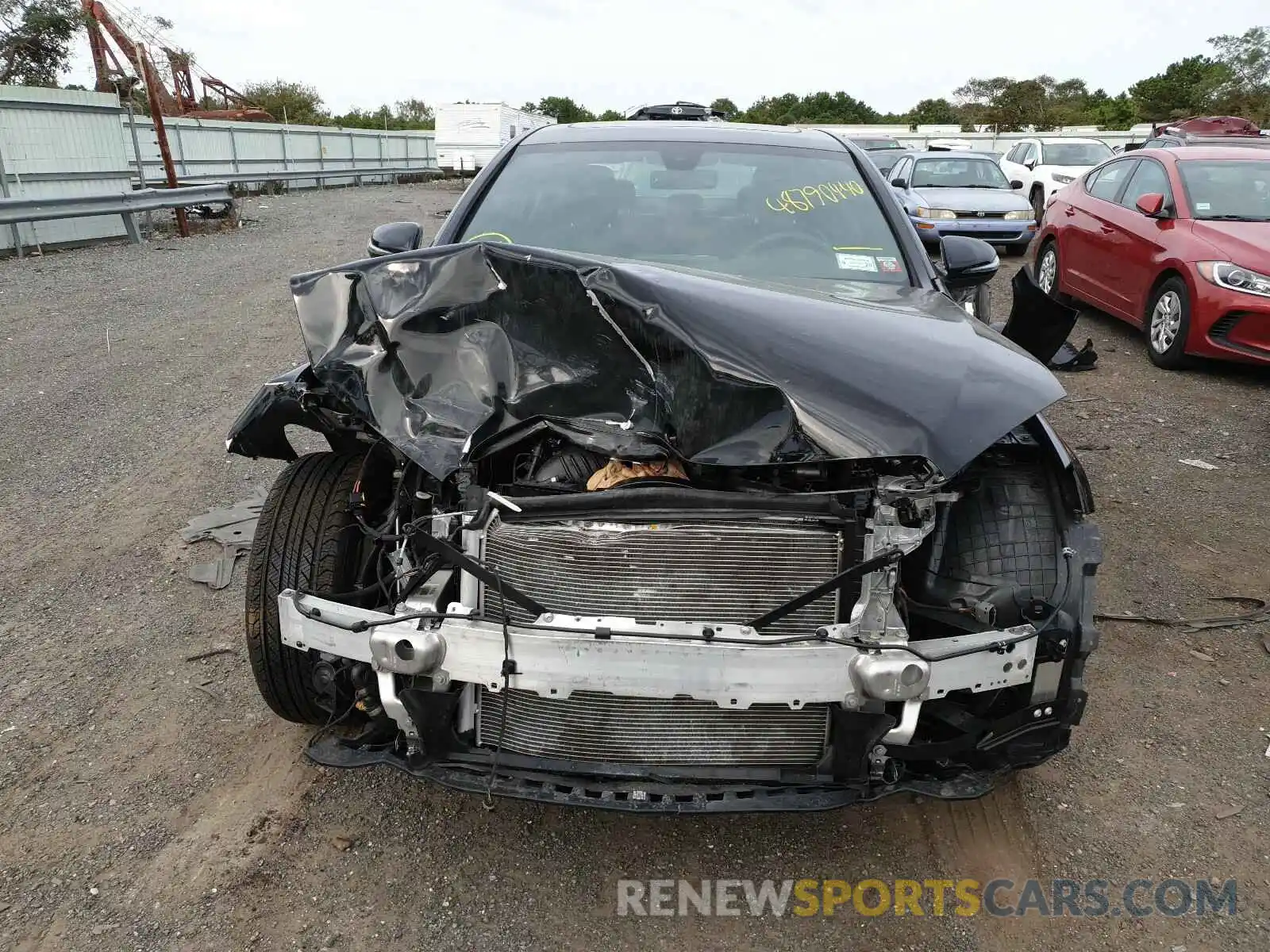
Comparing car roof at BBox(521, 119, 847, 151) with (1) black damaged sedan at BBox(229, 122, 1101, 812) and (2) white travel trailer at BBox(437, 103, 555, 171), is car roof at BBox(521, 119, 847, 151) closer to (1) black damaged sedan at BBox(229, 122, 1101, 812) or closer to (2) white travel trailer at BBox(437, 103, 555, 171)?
(1) black damaged sedan at BBox(229, 122, 1101, 812)

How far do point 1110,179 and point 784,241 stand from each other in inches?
262

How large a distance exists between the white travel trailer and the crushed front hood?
3031cm

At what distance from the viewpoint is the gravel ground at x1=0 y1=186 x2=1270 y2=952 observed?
7.16 ft

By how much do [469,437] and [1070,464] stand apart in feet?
5.04

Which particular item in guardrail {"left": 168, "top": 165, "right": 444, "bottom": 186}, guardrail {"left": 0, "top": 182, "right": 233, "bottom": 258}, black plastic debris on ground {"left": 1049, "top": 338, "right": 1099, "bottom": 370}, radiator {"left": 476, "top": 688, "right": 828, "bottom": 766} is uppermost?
guardrail {"left": 168, "top": 165, "right": 444, "bottom": 186}

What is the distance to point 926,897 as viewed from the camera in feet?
7.50

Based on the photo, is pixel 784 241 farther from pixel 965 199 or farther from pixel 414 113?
Answer: pixel 414 113

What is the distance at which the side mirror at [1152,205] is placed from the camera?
7254 millimetres

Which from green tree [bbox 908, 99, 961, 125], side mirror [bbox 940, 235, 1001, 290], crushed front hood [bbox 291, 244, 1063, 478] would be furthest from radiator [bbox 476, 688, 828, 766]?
green tree [bbox 908, 99, 961, 125]

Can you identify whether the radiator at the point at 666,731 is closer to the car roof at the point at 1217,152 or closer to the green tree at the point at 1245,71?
the car roof at the point at 1217,152

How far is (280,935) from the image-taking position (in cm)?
213

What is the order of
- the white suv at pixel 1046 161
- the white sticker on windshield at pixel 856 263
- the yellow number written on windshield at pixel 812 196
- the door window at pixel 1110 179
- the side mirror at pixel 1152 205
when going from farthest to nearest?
the white suv at pixel 1046 161, the door window at pixel 1110 179, the side mirror at pixel 1152 205, the yellow number written on windshield at pixel 812 196, the white sticker on windshield at pixel 856 263

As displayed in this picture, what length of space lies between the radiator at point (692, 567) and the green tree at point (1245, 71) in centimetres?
4089

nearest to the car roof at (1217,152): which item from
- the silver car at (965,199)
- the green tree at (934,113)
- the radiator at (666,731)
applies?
the silver car at (965,199)
